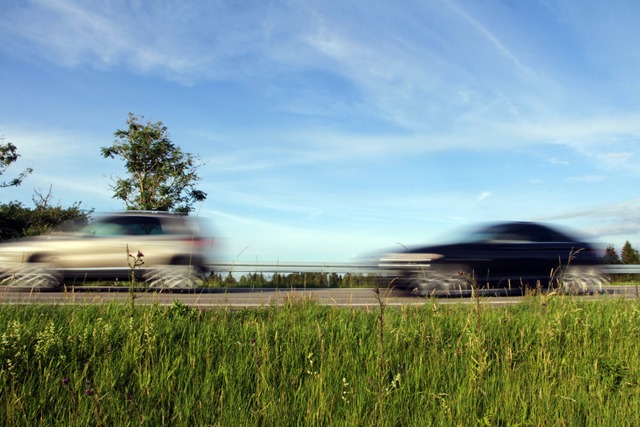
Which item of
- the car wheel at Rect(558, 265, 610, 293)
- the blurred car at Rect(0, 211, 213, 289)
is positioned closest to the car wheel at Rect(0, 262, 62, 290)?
the blurred car at Rect(0, 211, 213, 289)

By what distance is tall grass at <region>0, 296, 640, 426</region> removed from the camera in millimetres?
3965

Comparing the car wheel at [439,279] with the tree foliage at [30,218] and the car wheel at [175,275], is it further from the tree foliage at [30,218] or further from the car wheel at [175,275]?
the tree foliage at [30,218]

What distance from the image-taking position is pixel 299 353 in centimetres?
507

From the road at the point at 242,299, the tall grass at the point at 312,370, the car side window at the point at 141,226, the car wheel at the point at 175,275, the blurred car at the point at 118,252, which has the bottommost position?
the tall grass at the point at 312,370

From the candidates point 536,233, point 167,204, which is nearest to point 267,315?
point 536,233

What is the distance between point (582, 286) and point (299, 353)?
9692 millimetres

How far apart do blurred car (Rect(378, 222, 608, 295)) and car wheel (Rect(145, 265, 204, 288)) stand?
4322 millimetres

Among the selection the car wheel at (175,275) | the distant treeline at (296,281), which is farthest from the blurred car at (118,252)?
the distant treeline at (296,281)

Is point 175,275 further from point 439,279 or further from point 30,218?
point 30,218

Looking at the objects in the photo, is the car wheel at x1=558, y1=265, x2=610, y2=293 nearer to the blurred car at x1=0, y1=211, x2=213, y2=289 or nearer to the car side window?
the blurred car at x1=0, y1=211, x2=213, y2=289

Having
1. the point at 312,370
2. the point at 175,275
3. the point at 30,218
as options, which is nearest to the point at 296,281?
the point at 175,275

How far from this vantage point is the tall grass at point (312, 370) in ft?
13.0

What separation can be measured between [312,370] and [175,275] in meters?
8.10

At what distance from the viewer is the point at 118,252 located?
41.2ft
